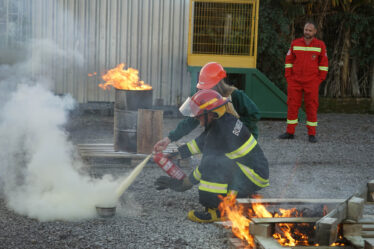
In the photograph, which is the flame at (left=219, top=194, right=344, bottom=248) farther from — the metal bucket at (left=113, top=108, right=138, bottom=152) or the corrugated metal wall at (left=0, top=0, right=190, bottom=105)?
the corrugated metal wall at (left=0, top=0, right=190, bottom=105)

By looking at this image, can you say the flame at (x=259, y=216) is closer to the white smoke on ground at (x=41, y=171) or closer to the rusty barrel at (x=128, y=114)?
the white smoke on ground at (x=41, y=171)

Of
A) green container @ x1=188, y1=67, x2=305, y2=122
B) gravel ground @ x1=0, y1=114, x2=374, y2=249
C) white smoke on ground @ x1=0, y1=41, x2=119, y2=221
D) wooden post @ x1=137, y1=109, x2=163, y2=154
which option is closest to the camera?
gravel ground @ x1=0, y1=114, x2=374, y2=249

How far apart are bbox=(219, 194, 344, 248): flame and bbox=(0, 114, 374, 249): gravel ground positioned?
183 mm

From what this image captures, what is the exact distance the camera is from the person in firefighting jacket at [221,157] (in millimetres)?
4531

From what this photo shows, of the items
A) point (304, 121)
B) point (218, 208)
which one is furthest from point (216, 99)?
point (304, 121)

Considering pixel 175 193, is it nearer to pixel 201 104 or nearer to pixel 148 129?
pixel 148 129

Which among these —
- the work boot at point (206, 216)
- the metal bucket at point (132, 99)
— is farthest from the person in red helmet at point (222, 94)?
the metal bucket at point (132, 99)

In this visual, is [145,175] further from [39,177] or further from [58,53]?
[58,53]

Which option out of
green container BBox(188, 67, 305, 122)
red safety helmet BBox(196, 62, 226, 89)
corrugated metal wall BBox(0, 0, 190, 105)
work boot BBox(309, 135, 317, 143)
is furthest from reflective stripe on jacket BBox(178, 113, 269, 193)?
corrugated metal wall BBox(0, 0, 190, 105)

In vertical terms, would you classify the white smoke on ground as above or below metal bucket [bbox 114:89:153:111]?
below

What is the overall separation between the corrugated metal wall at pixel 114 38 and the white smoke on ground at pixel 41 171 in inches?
120

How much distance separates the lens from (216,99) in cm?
453

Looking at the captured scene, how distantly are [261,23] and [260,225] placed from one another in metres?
8.54

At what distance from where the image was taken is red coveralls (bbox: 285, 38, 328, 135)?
8.70 m
